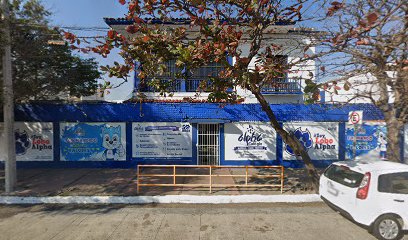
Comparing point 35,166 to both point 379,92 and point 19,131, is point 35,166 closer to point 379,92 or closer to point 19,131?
point 19,131

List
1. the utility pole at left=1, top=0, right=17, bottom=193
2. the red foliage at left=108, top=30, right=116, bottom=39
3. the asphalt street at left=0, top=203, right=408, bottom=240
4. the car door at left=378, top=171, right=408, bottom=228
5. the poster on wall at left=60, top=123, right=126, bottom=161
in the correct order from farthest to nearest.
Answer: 1. the poster on wall at left=60, top=123, right=126, bottom=161
2. the utility pole at left=1, top=0, right=17, bottom=193
3. the red foliage at left=108, top=30, right=116, bottom=39
4. the asphalt street at left=0, top=203, right=408, bottom=240
5. the car door at left=378, top=171, right=408, bottom=228

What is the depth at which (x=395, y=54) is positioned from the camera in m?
5.45

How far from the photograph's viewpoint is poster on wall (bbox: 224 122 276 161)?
10.4 m

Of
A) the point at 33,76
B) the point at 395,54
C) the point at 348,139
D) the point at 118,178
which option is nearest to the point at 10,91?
the point at 33,76

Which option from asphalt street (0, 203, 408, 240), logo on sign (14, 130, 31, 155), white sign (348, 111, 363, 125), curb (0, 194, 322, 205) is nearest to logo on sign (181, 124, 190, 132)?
curb (0, 194, 322, 205)

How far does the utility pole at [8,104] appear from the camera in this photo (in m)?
6.72

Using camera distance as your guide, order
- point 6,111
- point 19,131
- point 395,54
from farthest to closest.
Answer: point 19,131 → point 6,111 → point 395,54

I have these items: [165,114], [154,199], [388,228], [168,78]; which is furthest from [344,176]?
[168,78]

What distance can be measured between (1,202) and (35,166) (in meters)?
4.15

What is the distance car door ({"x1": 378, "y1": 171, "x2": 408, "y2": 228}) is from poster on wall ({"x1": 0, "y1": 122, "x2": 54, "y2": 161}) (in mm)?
11713

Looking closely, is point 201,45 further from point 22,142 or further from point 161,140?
point 22,142

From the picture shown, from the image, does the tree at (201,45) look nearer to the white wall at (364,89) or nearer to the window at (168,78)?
the window at (168,78)

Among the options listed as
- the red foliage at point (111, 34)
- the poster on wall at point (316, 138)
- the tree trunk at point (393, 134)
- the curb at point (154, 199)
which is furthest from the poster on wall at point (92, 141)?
the tree trunk at point (393, 134)

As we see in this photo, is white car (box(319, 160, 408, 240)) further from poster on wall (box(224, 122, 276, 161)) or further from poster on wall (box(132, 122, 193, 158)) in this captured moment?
poster on wall (box(132, 122, 193, 158))
